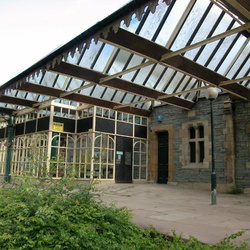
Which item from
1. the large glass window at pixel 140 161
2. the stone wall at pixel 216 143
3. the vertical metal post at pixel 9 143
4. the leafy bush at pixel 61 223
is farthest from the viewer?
the vertical metal post at pixel 9 143

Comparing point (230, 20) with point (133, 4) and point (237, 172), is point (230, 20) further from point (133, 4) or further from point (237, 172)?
point (237, 172)

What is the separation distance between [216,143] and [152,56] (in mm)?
6985

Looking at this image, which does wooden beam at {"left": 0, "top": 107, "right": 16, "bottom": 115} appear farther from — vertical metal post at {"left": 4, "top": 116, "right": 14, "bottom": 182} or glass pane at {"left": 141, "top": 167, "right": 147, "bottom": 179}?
glass pane at {"left": 141, "top": 167, "right": 147, "bottom": 179}

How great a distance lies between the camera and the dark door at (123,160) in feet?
53.4

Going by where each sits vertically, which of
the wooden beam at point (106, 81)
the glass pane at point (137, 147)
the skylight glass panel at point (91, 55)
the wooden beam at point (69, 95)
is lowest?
the glass pane at point (137, 147)

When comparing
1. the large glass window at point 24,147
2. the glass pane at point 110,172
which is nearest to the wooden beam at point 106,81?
the large glass window at point 24,147

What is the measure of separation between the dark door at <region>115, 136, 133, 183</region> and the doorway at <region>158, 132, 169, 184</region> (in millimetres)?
1786

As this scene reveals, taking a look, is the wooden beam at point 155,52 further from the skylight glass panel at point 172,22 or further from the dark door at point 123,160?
the dark door at point 123,160

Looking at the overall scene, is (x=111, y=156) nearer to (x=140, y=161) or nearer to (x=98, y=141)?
(x=98, y=141)

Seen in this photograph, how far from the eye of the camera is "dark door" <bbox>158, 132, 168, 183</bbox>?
16812 millimetres

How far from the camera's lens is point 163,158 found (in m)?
17.0

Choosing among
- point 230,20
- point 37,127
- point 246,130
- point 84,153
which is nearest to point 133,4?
point 230,20

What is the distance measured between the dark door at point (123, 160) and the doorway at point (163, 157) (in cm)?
179

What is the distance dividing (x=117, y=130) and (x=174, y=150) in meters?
3.48
